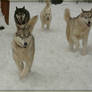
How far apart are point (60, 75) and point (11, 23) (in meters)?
1.55

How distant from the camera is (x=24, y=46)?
134 cm

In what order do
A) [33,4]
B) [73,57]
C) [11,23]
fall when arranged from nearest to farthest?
[73,57] < [11,23] < [33,4]

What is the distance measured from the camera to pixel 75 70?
1.67 metres

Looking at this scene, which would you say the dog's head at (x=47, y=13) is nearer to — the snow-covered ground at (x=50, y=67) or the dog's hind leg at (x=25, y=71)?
the snow-covered ground at (x=50, y=67)

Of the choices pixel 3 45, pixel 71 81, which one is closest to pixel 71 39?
pixel 71 81

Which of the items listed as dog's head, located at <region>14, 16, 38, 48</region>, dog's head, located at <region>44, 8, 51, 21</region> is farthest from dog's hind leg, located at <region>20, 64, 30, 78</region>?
dog's head, located at <region>44, 8, 51, 21</region>

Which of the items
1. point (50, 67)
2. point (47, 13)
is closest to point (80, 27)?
point (50, 67)

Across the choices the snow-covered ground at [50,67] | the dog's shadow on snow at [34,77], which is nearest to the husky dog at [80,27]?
the snow-covered ground at [50,67]

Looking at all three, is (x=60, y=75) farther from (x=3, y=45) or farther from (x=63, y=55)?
(x=3, y=45)

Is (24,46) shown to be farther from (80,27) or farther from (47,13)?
(47,13)

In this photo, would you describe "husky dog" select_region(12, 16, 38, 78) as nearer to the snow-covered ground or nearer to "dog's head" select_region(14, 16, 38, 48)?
"dog's head" select_region(14, 16, 38, 48)

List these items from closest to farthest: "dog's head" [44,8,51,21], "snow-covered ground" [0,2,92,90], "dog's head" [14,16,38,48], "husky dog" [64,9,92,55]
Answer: "dog's head" [14,16,38,48]
"snow-covered ground" [0,2,92,90]
"husky dog" [64,9,92,55]
"dog's head" [44,8,51,21]

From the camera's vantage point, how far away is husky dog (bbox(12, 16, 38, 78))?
4.31 feet

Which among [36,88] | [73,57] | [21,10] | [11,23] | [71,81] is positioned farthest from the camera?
[11,23]
